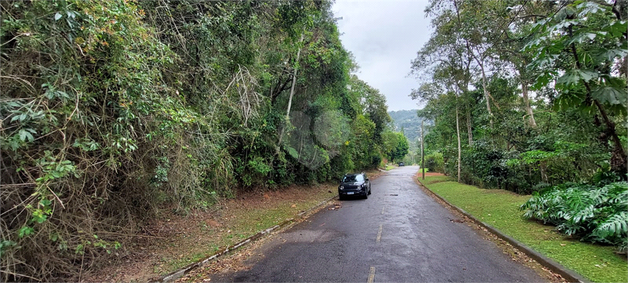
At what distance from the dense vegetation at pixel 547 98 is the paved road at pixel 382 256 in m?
2.10

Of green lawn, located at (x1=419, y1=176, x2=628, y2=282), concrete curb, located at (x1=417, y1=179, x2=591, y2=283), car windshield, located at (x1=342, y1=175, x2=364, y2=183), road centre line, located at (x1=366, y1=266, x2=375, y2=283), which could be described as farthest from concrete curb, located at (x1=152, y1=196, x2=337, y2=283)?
car windshield, located at (x1=342, y1=175, x2=364, y2=183)

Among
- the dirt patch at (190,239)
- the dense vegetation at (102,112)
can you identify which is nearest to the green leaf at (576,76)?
the dense vegetation at (102,112)

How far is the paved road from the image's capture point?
4660 millimetres

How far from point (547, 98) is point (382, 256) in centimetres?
1696

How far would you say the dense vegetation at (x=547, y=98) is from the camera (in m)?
4.89

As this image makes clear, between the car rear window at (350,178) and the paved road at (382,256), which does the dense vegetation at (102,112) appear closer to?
the paved road at (382,256)

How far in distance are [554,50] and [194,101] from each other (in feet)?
26.9

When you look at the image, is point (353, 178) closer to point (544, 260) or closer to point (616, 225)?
point (544, 260)

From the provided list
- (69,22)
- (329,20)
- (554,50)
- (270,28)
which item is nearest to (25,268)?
(69,22)

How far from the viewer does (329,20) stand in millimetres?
14906

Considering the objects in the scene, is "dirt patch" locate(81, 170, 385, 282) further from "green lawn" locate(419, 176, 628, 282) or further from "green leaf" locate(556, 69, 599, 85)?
"green leaf" locate(556, 69, 599, 85)

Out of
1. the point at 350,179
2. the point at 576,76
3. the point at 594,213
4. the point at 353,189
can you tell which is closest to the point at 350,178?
the point at 350,179

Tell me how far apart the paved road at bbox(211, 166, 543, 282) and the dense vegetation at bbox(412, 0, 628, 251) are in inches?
82.6

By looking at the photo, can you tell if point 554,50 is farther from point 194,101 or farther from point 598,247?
point 194,101
